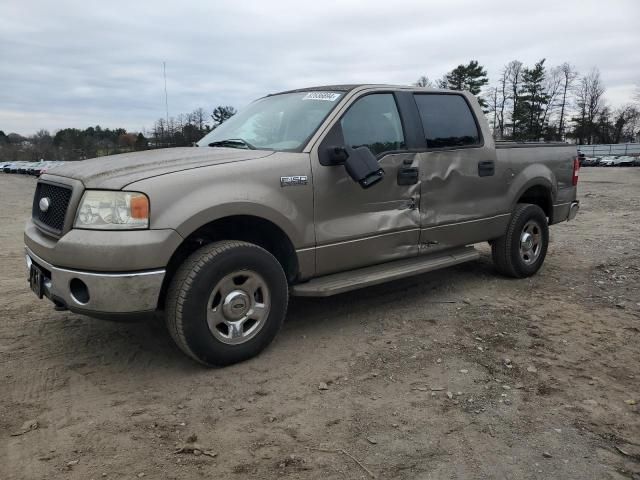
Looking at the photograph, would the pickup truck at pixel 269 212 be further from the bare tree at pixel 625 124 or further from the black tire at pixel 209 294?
the bare tree at pixel 625 124

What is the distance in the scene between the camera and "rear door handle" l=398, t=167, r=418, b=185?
4527mm

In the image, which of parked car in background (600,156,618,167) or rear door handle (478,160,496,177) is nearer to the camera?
rear door handle (478,160,496,177)

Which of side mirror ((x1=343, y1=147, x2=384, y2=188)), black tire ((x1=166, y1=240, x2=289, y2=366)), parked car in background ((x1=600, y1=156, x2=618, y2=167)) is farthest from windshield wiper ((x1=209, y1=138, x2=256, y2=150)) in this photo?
parked car in background ((x1=600, y1=156, x2=618, y2=167))

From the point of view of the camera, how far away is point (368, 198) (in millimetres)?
4316

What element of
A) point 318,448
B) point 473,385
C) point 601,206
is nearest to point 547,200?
point 473,385

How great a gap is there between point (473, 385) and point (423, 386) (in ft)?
1.06

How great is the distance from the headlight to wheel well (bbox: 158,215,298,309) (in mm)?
358

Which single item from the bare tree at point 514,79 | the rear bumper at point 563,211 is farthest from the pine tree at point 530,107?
the rear bumper at point 563,211

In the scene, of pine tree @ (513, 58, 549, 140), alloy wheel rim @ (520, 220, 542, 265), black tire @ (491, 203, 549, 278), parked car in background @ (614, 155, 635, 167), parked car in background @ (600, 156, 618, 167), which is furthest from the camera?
pine tree @ (513, 58, 549, 140)

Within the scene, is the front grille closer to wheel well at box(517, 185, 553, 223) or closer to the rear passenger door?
the rear passenger door

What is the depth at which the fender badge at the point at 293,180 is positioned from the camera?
12.6ft

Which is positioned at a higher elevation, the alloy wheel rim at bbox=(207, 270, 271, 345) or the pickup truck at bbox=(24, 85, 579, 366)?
the pickup truck at bbox=(24, 85, 579, 366)

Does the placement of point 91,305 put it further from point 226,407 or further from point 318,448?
point 318,448

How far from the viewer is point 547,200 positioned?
20.6 feet
